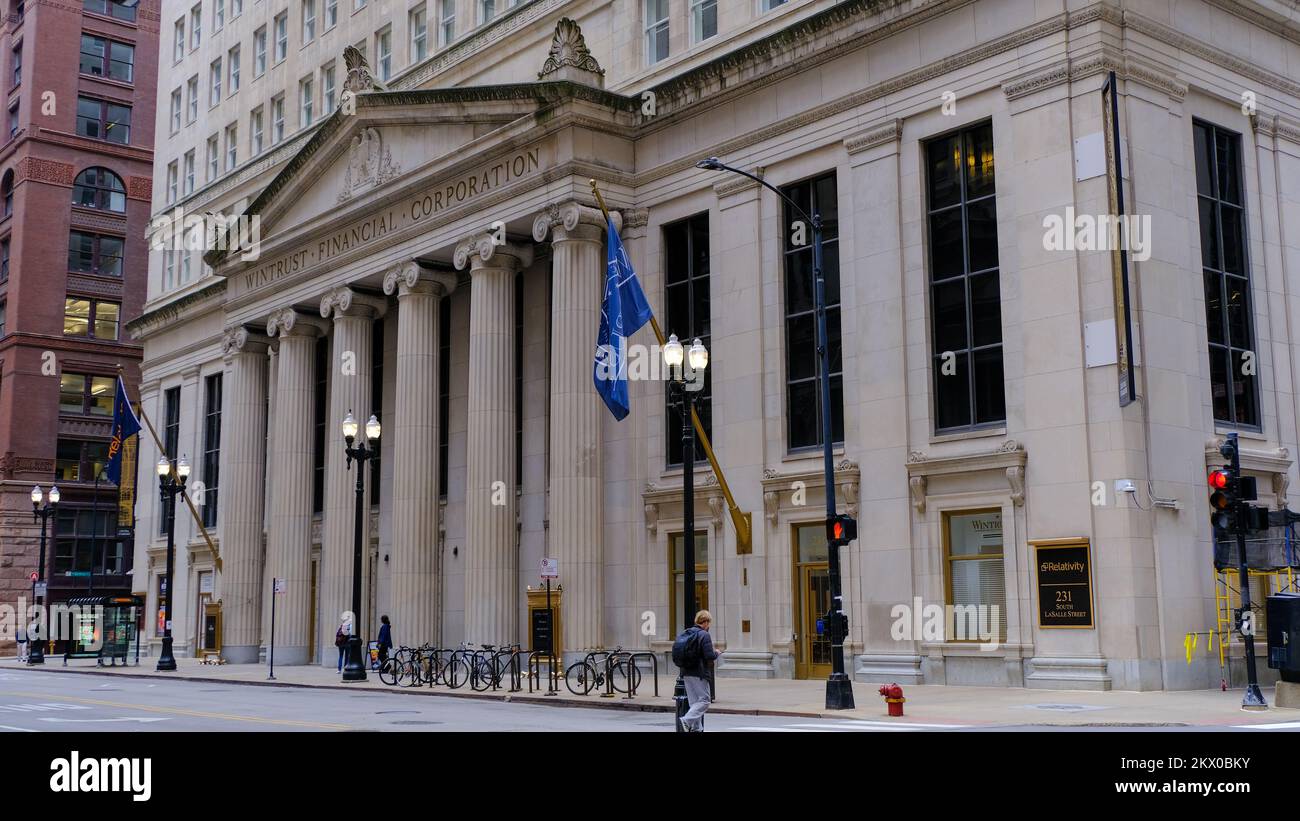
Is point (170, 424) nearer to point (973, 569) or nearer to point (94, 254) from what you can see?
point (94, 254)

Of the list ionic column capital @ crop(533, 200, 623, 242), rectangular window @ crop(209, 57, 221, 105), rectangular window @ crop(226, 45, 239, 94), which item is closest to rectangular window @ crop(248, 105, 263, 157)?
rectangular window @ crop(226, 45, 239, 94)

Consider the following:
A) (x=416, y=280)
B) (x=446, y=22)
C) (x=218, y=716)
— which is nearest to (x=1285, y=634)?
(x=218, y=716)

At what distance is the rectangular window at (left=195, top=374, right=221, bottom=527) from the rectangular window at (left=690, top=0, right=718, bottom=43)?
106 ft

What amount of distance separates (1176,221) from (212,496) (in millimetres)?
45059

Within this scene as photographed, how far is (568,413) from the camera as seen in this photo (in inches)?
1522

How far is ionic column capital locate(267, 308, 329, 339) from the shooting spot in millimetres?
51844

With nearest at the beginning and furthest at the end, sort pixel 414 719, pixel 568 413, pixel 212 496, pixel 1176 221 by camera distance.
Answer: pixel 414 719 → pixel 1176 221 → pixel 568 413 → pixel 212 496

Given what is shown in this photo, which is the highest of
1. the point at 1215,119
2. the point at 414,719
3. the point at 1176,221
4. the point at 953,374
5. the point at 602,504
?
the point at 1215,119

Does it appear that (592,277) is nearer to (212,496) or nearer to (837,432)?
(837,432)

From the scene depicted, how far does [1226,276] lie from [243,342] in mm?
38912

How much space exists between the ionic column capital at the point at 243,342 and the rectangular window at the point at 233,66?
15.5 meters

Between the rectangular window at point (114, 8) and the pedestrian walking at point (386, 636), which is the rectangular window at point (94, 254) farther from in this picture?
the pedestrian walking at point (386, 636)

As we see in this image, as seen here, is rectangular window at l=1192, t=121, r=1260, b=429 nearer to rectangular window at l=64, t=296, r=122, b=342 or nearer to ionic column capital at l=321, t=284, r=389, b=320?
ionic column capital at l=321, t=284, r=389, b=320

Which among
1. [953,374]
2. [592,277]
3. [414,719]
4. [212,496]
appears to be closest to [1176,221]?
[953,374]
